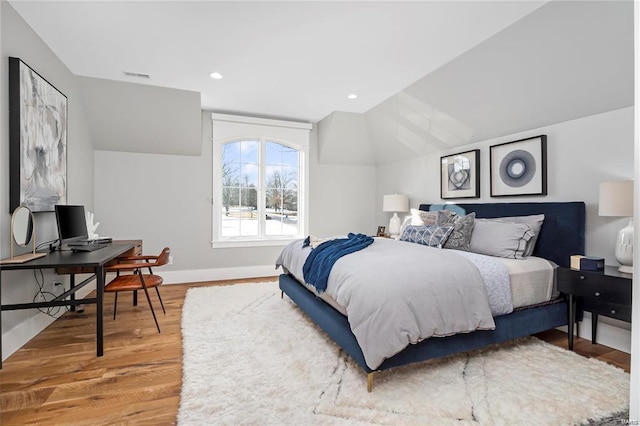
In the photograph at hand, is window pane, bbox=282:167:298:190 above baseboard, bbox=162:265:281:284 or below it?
above

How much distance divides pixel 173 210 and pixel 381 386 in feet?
12.8

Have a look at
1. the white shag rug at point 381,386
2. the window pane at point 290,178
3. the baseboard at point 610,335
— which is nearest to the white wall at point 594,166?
the baseboard at point 610,335

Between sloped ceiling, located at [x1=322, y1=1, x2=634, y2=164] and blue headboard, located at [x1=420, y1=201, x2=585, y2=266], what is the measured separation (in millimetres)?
818

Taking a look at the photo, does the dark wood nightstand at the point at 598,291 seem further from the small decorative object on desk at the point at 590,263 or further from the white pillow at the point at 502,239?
the white pillow at the point at 502,239

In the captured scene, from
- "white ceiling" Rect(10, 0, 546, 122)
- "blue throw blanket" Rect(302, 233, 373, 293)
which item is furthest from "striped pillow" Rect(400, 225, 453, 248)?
"white ceiling" Rect(10, 0, 546, 122)

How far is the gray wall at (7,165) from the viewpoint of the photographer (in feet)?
8.01

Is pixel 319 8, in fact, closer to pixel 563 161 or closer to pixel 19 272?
pixel 563 161

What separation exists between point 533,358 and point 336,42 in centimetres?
303

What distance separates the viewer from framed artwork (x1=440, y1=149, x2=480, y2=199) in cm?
396

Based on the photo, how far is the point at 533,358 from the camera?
245 centimetres

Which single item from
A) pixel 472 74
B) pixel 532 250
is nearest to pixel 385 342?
pixel 532 250

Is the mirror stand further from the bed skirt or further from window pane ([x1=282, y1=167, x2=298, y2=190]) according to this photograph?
window pane ([x1=282, y1=167, x2=298, y2=190])

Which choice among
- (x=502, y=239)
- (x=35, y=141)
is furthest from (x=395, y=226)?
A: (x=35, y=141)

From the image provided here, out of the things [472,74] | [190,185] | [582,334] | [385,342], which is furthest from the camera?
[190,185]
